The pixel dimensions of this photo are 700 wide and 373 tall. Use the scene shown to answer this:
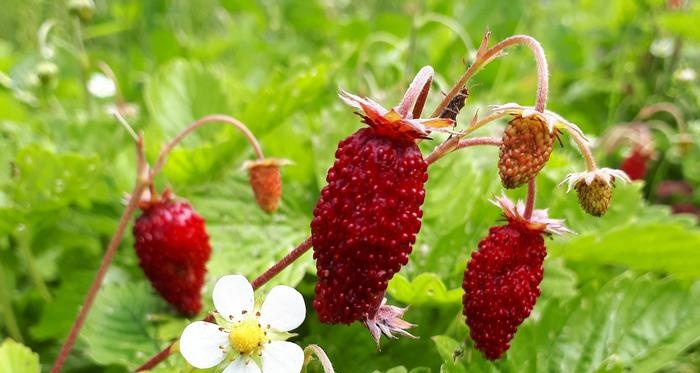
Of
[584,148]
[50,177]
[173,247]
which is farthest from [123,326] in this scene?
[584,148]

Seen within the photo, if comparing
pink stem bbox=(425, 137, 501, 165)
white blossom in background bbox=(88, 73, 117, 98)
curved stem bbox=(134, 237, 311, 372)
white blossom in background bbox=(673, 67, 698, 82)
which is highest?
white blossom in background bbox=(88, 73, 117, 98)

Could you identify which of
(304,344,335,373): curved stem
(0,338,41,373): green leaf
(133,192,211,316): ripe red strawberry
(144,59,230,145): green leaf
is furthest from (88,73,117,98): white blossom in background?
(304,344,335,373): curved stem

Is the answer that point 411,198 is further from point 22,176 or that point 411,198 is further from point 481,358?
point 22,176

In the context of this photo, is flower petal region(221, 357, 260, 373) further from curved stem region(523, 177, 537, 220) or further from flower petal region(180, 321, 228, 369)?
curved stem region(523, 177, 537, 220)

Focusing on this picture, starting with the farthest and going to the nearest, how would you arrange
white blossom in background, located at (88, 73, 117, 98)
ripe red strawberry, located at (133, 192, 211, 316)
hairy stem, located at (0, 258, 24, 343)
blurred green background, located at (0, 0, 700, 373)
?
1. white blossom in background, located at (88, 73, 117, 98)
2. hairy stem, located at (0, 258, 24, 343)
3. ripe red strawberry, located at (133, 192, 211, 316)
4. blurred green background, located at (0, 0, 700, 373)

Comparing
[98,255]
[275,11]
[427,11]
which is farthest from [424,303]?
[275,11]
